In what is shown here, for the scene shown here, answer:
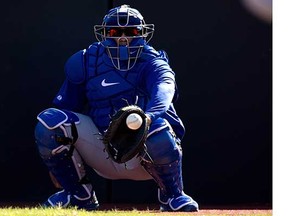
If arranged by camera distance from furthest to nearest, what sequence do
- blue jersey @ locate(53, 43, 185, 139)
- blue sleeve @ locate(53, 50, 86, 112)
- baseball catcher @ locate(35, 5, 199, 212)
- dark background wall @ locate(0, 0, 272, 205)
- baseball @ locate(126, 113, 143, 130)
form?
dark background wall @ locate(0, 0, 272, 205), blue sleeve @ locate(53, 50, 86, 112), blue jersey @ locate(53, 43, 185, 139), baseball catcher @ locate(35, 5, 199, 212), baseball @ locate(126, 113, 143, 130)

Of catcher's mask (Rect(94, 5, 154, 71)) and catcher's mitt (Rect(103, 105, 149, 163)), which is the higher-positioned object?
catcher's mask (Rect(94, 5, 154, 71))

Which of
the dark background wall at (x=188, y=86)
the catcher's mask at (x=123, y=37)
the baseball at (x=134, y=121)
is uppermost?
the catcher's mask at (x=123, y=37)

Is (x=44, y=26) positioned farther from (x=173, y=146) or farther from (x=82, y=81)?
(x=173, y=146)

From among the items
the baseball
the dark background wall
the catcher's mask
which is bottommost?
the dark background wall

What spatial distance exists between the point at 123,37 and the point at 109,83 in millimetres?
304

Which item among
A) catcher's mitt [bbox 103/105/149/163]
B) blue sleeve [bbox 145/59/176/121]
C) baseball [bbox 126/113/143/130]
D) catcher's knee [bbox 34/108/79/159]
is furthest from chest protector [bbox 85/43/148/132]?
baseball [bbox 126/113/143/130]

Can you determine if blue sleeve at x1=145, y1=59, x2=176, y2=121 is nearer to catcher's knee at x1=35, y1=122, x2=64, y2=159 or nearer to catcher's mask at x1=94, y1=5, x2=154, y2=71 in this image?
catcher's mask at x1=94, y1=5, x2=154, y2=71

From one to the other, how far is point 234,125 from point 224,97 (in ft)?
0.72

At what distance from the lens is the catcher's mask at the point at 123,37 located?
19.1ft

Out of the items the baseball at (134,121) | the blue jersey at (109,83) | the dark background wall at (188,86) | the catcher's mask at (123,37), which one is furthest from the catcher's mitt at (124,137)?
the dark background wall at (188,86)

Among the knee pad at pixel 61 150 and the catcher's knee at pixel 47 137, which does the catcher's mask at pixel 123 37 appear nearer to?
the knee pad at pixel 61 150

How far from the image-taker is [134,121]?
5.08 m

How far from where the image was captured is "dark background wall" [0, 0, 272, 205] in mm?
6910

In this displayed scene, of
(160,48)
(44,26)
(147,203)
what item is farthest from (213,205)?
(44,26)
